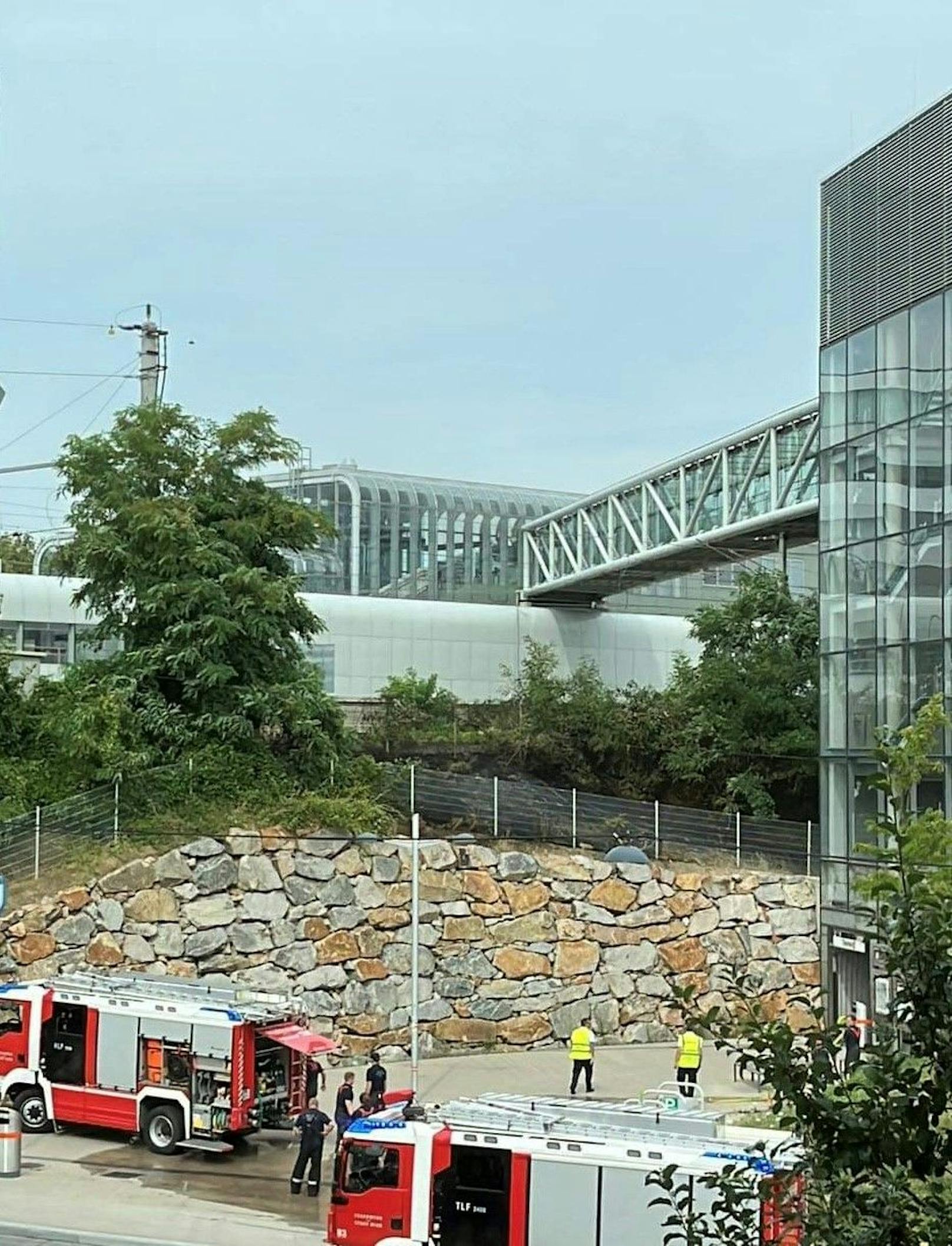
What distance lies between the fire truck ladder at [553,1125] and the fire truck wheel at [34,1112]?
967 cm

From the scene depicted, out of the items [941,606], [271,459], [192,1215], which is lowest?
[192,1215]

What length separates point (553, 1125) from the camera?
19578mm

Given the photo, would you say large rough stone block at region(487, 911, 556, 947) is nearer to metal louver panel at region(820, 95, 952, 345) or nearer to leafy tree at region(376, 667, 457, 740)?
leafy tree at region(376, 667, 457, 740)

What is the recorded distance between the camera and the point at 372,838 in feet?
120

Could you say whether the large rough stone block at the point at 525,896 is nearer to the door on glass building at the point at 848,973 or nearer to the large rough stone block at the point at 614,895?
the large rough stone block at the point at 614,895

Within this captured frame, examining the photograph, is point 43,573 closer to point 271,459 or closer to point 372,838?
point 271,459

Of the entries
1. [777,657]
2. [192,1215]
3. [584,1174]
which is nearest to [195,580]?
[777,657]

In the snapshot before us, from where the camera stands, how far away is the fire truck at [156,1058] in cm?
2581

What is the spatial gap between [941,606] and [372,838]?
41.4 feet

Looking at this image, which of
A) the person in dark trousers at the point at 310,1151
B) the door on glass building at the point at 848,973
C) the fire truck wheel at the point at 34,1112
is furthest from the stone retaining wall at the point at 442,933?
the person in dark trousers at the point at 310,1151

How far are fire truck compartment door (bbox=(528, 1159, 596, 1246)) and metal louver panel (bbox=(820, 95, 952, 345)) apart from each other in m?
20.3

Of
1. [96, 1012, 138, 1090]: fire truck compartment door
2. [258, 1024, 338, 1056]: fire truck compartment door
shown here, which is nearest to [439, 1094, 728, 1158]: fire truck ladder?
[258, 1024, 338, 1056]: fire truck compartment door

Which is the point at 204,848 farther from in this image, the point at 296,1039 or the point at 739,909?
the point at 739,909

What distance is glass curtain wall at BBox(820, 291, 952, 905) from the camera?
3328 centimetres
